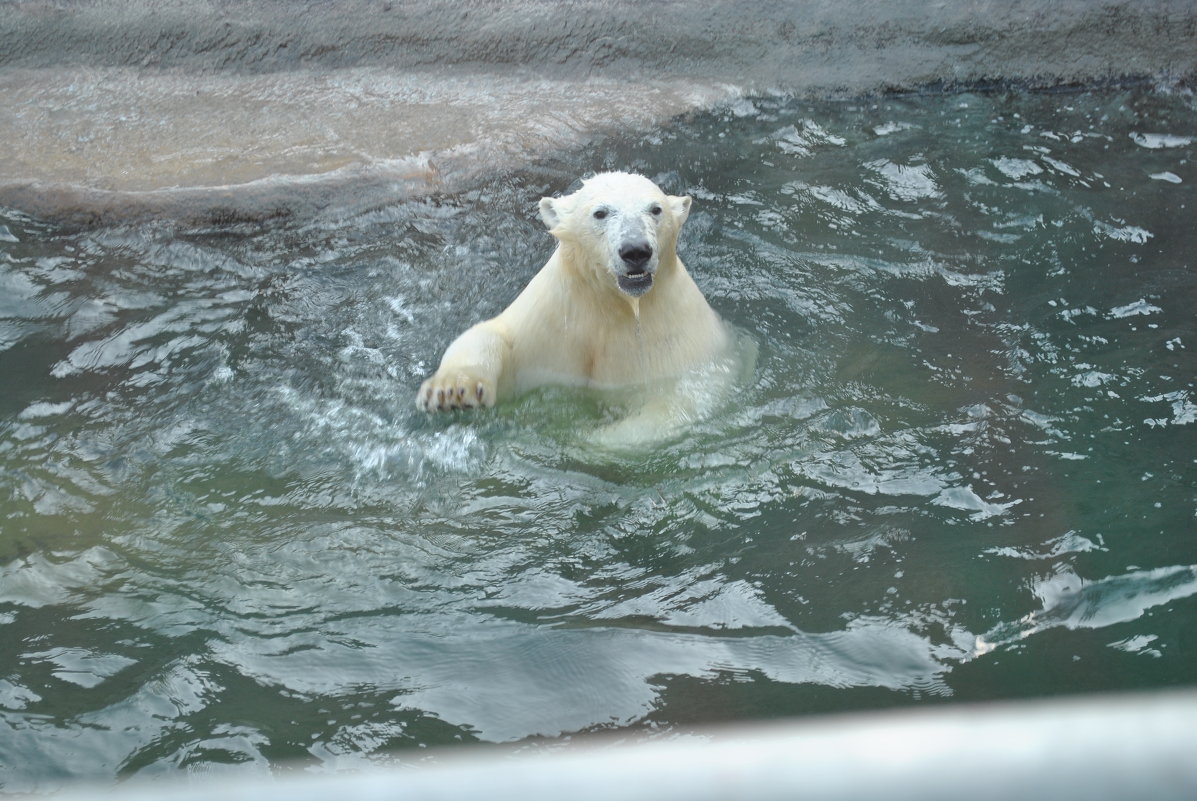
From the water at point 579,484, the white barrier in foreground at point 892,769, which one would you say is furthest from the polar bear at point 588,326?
the white barrier in foreground at point 892,769

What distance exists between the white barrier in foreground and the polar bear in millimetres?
3599

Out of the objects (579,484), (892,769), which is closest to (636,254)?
(579,484)

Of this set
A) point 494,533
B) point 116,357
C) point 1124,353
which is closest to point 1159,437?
point 1124,353

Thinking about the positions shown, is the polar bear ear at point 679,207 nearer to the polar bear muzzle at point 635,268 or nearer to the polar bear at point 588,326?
the polar bear at point 588,326

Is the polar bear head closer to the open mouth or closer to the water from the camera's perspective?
the open mouth

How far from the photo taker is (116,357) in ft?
15.1

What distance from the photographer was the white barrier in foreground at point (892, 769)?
43cm

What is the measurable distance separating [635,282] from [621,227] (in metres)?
0.20

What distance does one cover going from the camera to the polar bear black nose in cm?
382

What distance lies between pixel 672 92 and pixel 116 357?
402 centimetres

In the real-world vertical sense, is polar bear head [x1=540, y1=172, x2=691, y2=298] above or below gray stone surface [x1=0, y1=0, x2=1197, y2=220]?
below

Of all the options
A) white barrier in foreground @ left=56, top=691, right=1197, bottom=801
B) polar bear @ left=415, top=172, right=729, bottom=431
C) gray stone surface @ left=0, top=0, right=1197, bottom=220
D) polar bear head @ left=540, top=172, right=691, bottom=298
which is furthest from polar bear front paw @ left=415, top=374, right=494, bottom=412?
white barrier in foreground @ left=56, top=691, right=1197, bottom=801

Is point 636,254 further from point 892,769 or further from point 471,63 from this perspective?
point 471,63

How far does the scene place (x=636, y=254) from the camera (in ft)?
12.6
